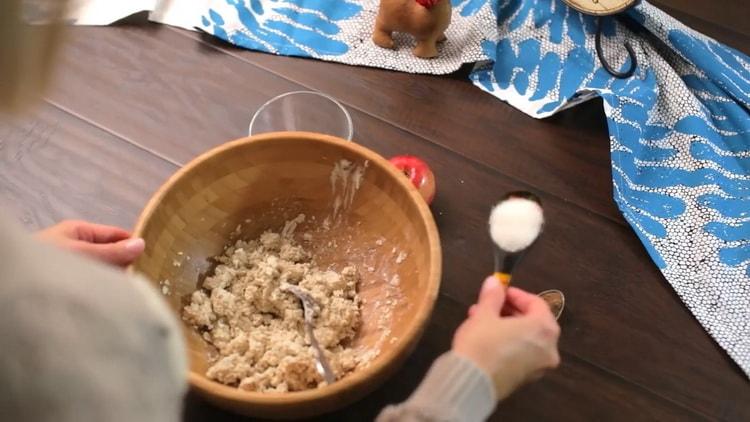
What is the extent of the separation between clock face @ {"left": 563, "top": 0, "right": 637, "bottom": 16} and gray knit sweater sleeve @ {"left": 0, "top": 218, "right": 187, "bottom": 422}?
0.89m

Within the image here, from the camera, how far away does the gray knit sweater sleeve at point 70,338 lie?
0.36 m

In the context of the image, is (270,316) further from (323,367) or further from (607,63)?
(607,63)

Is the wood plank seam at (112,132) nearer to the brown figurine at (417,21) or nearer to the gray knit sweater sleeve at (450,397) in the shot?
the brown figurine at (417,21)

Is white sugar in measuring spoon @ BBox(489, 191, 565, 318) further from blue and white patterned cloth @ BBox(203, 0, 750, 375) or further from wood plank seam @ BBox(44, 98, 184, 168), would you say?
wood plank seam @ BBox(44, 98, 184, 168)

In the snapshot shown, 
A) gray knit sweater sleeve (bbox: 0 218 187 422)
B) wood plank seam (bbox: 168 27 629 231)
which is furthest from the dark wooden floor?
gray knit sweater sleeve (bbox: 0 218 187 422)

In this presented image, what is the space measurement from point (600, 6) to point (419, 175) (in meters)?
0.42

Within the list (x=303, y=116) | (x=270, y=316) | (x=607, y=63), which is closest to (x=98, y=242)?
(x=270, y=316)

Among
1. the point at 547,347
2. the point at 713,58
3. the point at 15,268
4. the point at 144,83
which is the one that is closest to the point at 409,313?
the point at 547,347

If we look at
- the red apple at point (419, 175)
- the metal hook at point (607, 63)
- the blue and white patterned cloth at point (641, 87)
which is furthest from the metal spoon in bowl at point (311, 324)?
the metal hook at point (607, 63)

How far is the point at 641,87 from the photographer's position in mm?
1061

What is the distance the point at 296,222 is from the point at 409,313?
0.66ft

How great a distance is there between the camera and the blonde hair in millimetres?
363

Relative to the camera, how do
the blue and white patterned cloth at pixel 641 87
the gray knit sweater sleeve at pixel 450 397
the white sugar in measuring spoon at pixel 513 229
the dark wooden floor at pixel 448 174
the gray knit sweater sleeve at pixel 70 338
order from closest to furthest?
the gray knit sweater sleeve at pixel 70 338 < the gray knit sweater sleeve at pixel 450 397 < the white sugar in measuring spoon at pixel 513 229 < the dark wooden floor at pixel 448 174 < the blue and white patterned cloth at pixel 641 87

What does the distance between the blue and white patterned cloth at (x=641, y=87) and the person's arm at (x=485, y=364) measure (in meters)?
0.34
